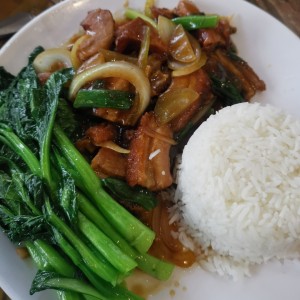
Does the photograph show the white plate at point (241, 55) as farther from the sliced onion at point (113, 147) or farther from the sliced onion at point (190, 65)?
the sliced onion at point (113, 147)

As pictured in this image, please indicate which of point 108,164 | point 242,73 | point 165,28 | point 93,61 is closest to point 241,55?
point 242,73


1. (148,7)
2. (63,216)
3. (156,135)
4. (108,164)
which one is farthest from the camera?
(148,7)

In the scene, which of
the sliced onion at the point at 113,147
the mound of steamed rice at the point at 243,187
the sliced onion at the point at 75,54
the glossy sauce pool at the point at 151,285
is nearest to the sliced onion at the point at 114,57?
the sliced onion at the point at 75,54

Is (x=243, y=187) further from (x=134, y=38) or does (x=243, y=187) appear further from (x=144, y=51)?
(x=134, y=38)

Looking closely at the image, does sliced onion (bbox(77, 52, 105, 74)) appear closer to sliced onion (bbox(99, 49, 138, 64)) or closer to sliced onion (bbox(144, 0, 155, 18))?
sliced onion (bbox(99, 49, 138, 64))

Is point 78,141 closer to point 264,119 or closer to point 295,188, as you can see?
point 264,119

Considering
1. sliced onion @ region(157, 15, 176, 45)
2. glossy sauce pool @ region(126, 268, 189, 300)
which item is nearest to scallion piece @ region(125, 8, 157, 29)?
sliced onion @ region(157, 15, 176, 45)

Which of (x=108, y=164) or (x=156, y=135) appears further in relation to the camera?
(x=156, y=135)

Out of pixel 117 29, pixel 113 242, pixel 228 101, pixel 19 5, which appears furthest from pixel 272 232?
pixel 19 5
